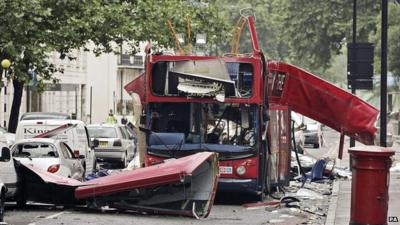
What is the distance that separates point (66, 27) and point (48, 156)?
845 cm

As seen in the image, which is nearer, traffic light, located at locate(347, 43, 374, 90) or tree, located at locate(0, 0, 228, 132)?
tree, located at locate(0, 0, 228, 132)

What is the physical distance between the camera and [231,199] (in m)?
19.6

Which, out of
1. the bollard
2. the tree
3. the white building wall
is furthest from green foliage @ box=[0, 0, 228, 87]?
the white building wall

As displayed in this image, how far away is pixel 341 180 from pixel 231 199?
21.4ft

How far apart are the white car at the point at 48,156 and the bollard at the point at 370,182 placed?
24.8 feet

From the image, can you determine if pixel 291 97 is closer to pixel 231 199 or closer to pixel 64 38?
pixel 231 199

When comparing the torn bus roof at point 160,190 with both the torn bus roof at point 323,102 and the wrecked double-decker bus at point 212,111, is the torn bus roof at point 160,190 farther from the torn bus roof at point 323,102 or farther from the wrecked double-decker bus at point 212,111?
the torn bus roof at point 323,102

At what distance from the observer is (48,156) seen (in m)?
19.1

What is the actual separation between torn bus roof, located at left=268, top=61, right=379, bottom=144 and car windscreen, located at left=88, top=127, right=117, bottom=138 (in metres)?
11.0

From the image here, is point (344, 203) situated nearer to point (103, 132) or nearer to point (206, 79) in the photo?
point (206, 79)

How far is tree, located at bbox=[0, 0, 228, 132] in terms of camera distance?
25.5 m

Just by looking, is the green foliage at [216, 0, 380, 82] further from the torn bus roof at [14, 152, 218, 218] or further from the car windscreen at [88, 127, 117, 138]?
the torn bus roof at [14, 152, 218, 218]

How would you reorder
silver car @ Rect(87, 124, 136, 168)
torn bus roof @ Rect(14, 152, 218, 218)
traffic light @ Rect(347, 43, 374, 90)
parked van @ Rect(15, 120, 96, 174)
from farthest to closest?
silver car @ Rect(87, 124, 136, 168) → traffic light @ Rect(347, 43, 374, 90) → parked van @ Rect(15, 120, 96, 174) → torn bus roof @ Rect(14, 152, 218, 218)

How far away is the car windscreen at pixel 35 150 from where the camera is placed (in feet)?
62.9
